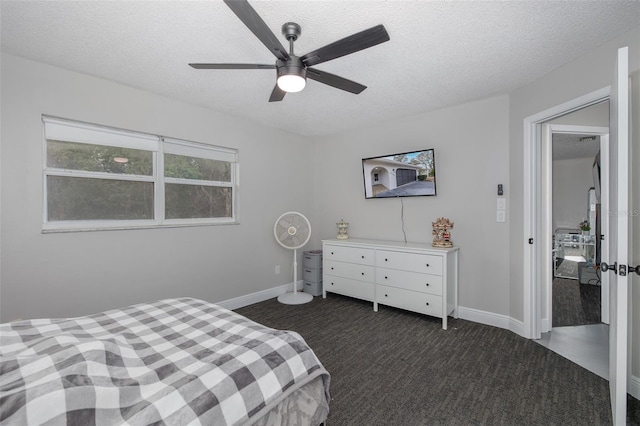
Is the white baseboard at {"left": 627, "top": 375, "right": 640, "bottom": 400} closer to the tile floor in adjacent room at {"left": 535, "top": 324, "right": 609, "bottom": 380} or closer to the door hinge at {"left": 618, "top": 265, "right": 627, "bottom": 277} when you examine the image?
the tile floor in adjacent room at {"left": 535, "top": 324, "right": 609, "bottom": 380}

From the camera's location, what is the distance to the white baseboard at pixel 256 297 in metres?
3.44

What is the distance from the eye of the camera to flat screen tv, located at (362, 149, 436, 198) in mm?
3355

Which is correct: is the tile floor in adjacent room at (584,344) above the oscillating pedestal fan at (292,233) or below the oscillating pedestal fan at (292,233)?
below

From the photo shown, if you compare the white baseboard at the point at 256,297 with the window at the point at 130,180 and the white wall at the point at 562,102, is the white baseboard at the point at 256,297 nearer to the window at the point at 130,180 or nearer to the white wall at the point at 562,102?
the window at the point at 130,180

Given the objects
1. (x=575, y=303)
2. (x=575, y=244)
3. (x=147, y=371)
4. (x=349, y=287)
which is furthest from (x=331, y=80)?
(x=575, y=244)

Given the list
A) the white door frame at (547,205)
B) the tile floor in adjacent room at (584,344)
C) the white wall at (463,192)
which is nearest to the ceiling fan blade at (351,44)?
the white wall at (463,192)

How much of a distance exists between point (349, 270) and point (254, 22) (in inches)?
116

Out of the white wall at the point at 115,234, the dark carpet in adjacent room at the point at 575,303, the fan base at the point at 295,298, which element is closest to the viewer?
the white wall at the point at 115,234

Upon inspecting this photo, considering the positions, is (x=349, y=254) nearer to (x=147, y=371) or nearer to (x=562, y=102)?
(x=562, y=102)

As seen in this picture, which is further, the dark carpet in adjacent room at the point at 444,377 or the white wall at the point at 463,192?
the white wall at the point at 463,192

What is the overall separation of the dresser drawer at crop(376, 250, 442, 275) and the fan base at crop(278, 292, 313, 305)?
1.11 metres

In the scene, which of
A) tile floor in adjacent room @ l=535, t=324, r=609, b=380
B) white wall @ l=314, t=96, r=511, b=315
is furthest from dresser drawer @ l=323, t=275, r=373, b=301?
tile floor in adjacent room @ l=535, t=324, r=609, b=380

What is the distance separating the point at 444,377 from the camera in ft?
6.77

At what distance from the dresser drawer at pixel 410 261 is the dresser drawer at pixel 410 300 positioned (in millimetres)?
261
